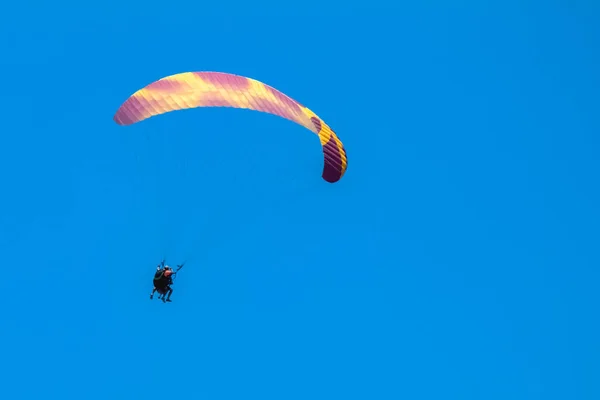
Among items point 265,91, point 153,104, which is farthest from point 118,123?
point 265,91

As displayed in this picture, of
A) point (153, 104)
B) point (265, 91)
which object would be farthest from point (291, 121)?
point (153, 104)

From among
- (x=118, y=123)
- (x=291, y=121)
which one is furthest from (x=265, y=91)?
(x=118, y=123)

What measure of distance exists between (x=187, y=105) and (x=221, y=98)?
0.83 m

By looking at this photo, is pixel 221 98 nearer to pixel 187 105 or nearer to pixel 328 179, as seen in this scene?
pixel 187 105

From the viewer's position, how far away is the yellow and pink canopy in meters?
34.2

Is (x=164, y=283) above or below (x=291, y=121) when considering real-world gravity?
below

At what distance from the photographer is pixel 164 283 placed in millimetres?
35531

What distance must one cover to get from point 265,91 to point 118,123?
3692mm

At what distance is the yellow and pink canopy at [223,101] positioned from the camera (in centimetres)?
3425

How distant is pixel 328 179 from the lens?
35094 mm

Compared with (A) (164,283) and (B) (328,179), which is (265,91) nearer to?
(B) (328,179)

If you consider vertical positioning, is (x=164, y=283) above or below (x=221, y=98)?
below

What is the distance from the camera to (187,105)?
34.6 m

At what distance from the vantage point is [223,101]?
34.5m
